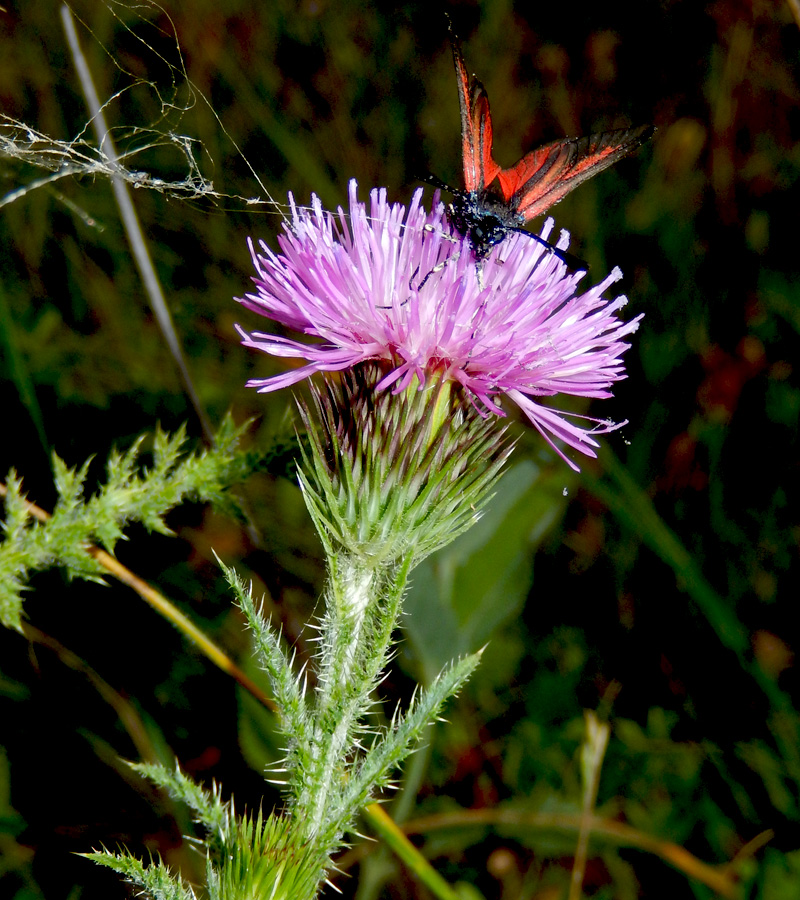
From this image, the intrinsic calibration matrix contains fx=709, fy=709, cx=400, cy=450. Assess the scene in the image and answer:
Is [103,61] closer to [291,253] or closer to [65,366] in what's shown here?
[65,366]

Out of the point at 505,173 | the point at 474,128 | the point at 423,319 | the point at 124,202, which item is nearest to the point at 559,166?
the point at 505,173

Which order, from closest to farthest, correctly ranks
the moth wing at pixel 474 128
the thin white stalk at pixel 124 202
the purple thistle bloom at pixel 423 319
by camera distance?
the purple thistle bloom at pixel 423 319, the moth wing at pixel 474 128, the thin white stalk at pixel 124 202

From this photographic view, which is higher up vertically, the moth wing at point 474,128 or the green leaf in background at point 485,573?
the moth wing at point 474,128

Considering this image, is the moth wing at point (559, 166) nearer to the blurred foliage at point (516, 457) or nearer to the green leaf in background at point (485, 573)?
the blurred foliage at point (516, 457)

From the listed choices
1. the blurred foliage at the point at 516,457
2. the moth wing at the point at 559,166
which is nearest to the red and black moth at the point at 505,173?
the moth wing at the point at 559,166

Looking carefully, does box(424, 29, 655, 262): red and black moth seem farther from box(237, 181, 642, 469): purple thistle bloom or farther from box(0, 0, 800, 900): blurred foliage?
box(0, 0, 800, 900): blurred foliage

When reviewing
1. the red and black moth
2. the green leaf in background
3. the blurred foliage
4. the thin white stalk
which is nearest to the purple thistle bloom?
the red and black moth
